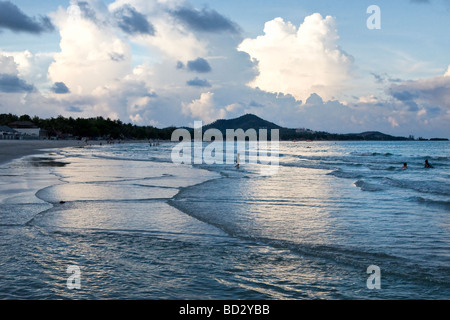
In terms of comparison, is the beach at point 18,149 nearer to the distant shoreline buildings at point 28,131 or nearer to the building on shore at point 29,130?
the distant shoreline buildings at point 28,131

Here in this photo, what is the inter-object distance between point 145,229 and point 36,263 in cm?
319

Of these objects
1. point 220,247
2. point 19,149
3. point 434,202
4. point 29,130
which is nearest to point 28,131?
point 29,130

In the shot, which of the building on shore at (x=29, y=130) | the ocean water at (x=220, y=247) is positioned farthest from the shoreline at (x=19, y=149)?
the building on shore at (x=29, y=130)

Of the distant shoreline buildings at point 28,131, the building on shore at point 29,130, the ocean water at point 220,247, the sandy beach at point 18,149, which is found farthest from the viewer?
the building on shore at point 29,130

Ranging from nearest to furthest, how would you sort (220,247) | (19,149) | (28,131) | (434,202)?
(220,247) → (434,202) → (19,149) → (28,131)

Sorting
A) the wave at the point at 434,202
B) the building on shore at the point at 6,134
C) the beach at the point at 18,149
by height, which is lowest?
the wave at the point at 434,202

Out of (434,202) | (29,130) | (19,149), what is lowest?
(434,202)

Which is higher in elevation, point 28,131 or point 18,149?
point 28,131

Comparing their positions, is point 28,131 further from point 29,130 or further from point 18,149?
point 18,149

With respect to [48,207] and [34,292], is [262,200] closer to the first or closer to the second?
[48,207]

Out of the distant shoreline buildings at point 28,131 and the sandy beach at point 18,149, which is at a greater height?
the distant shoreline buildings at point 28,131

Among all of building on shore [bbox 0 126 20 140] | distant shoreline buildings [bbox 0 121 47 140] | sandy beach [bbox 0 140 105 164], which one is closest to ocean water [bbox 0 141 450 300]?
sandy beach [bbox 0 140 105 164]

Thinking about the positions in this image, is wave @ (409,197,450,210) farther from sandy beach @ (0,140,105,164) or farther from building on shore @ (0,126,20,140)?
building on shore @ (0,126,20,140)
